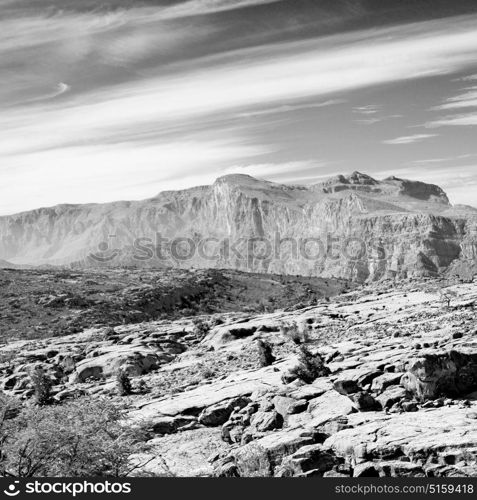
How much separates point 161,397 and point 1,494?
2068 centimetres

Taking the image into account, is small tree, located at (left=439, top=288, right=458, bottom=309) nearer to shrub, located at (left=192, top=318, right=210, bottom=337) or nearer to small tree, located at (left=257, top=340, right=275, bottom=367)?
small tree, located at (left=257, top=340, right=275, bottom=367)

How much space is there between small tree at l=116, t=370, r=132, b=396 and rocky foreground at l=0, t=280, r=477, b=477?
1.57 feet

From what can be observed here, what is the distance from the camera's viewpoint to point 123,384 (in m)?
43.4

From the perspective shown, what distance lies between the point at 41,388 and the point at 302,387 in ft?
62.5

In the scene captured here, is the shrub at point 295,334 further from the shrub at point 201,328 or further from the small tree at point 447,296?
the small tree at point 447,296

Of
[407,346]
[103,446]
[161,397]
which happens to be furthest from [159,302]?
[103,446]

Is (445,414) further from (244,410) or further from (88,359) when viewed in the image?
(88,359)

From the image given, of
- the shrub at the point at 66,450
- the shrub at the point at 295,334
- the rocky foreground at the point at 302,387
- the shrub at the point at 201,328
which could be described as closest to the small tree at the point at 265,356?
the rocky foreground at the point at 302,387

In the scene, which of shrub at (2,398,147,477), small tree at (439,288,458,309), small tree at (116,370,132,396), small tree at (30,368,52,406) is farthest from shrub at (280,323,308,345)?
shrub at (2,398,147,477)

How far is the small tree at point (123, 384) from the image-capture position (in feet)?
141

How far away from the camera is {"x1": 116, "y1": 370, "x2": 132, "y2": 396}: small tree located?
1698 inches

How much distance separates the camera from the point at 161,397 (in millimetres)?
40312

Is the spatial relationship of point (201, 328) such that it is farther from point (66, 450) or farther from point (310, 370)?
point (66, 450)

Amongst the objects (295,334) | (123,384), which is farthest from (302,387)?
(295,334)
